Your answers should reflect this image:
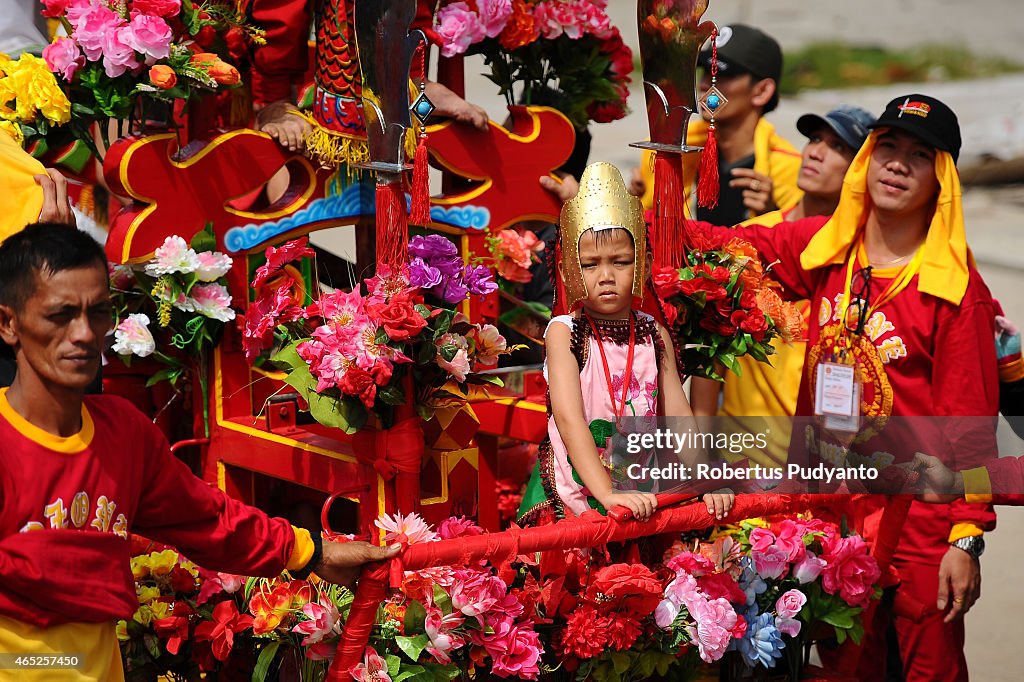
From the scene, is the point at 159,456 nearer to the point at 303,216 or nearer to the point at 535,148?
the point at 303,216

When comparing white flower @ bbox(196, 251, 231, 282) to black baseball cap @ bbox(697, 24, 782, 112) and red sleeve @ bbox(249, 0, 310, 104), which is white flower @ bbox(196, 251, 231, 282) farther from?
black baseball cap @ bbox(697, 24, 782, 112)

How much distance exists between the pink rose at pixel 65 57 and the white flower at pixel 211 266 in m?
0.57

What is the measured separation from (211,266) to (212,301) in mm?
99

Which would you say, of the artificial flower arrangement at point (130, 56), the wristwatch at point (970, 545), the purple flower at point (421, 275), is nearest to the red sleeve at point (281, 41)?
the artificial flower arrangement at point (130, 56)

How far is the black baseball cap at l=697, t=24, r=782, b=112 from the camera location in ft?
19.4

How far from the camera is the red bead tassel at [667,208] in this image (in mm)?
4012

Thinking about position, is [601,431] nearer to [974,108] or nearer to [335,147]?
[335,147]

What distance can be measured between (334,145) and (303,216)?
0.79 ft

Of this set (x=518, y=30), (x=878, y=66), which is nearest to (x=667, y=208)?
(x=518, y=30)

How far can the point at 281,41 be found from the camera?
4.22m

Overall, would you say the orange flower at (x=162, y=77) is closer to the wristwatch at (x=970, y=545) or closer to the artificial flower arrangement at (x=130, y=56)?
the artificial flower arrangement at (x=130, y=56)

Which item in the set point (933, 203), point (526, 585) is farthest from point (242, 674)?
point (933, 203)

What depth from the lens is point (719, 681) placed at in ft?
12.6

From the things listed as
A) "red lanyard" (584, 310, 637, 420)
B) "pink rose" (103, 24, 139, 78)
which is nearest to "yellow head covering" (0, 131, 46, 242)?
"pink rose" (103, 24, 139, 78)
